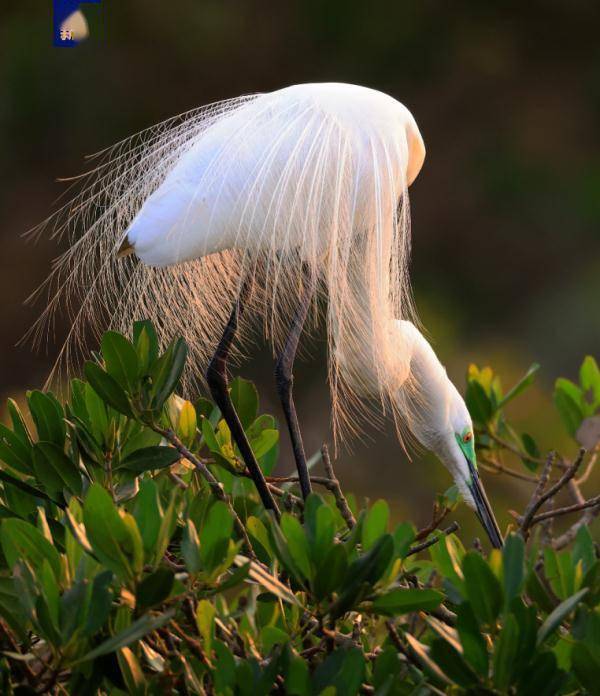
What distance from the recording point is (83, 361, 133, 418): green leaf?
111 cm

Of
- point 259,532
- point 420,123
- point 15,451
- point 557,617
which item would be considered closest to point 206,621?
point 259,532

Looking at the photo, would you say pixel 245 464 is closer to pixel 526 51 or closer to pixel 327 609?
pixel 327 609

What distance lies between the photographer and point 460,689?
0.81 meters

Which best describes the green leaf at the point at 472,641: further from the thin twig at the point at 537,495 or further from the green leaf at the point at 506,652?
the thin twig at the point at 537,495

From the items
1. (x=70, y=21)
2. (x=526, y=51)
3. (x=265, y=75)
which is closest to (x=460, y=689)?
(x=70, y=21)

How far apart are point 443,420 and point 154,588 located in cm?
108

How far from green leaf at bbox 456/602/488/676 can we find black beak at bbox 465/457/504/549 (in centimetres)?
97

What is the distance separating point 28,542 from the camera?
86cm

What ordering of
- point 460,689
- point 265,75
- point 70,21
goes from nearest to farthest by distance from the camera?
point 460,689 → point 70,21 → point 265,75

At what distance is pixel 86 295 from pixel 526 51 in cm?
556

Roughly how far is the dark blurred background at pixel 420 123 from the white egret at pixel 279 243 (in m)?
3.21

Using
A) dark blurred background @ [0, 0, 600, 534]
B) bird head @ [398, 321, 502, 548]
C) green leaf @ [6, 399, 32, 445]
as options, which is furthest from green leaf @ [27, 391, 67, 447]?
dark blurred background @ [0, 0, 600, 534]

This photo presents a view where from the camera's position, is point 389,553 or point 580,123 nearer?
point 389,553

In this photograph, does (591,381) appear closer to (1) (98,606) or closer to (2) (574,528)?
(2) (574,528)
